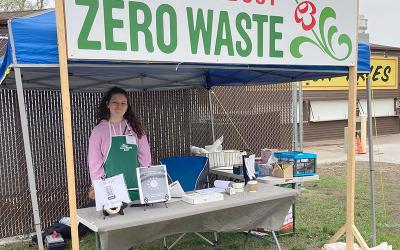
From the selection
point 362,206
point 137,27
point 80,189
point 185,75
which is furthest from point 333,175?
point 137,27

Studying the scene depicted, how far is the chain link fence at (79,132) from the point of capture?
17.5 feet

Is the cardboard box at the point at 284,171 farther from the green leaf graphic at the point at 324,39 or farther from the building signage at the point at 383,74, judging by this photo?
the building signage at the point at 383,74

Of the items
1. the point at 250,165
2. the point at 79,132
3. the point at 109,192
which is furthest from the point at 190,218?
the point at 79,132

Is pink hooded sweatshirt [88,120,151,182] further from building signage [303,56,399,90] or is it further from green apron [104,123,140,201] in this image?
building signage [303,56,399,90]

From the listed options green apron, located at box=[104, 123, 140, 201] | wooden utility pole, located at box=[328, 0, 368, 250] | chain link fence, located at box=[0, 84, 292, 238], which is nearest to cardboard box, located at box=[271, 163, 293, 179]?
wooden utility pole, located at box=[328, 0, 368, 250]

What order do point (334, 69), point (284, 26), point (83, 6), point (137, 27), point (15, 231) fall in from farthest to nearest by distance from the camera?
point (15, 231) < point (334, 69) < point (284, 26) < point (137, 27) < point (83, 6)

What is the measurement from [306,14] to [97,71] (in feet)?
7.23

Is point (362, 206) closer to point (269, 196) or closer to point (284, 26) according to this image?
point (269, 196)

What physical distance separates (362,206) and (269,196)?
3586 millimetres

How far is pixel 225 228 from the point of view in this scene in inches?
144

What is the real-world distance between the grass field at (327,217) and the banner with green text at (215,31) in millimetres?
2375

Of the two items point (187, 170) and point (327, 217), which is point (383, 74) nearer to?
point (327, 217)

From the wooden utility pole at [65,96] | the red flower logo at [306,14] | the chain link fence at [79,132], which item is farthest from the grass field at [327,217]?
the red flower logo at [306,14]

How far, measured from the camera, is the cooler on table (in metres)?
4.76
